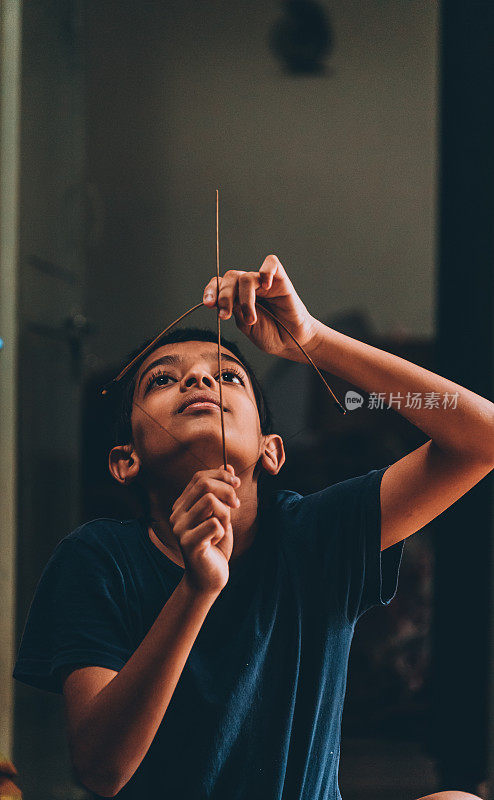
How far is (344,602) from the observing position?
1.84ft

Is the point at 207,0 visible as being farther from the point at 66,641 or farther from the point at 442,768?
the point at 442,768

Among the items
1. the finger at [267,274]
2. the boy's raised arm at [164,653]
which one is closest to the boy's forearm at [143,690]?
the boy's raised arm at [164,653]

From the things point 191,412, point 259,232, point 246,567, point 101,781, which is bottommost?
point 101,781

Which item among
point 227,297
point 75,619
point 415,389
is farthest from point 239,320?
point 75,619

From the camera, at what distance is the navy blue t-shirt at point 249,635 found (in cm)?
53

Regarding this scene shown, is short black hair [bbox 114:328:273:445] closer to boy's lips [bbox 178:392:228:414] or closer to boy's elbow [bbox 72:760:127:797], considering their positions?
boy's lips [bbox 178:392:228:414]

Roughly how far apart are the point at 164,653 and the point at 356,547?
0.54 ft

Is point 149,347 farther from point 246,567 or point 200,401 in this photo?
point 246,567

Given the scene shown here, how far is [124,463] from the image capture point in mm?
580

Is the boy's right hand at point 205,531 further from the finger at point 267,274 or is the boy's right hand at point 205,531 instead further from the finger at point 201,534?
the finger at point 267,274

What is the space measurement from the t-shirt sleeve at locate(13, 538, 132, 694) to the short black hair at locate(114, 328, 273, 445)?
0.30ft

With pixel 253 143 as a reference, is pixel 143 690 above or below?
below

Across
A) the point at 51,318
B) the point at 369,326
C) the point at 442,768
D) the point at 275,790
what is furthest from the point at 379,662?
the point at 51,318

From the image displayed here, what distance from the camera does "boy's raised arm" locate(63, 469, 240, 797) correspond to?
0.47 m
